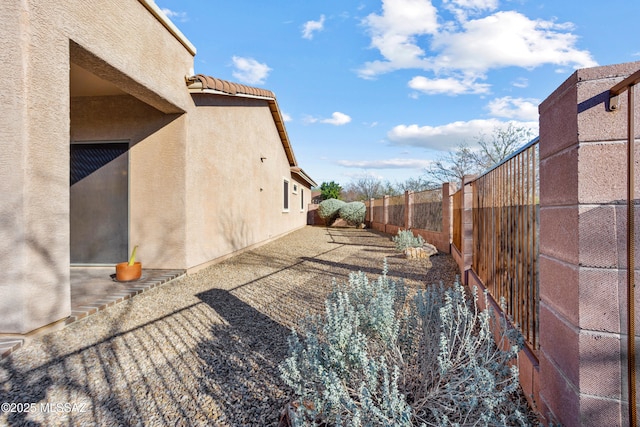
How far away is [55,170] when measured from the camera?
3486 millimetres

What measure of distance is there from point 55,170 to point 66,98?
0.84 m

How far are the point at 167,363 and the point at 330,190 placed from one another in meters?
27.9

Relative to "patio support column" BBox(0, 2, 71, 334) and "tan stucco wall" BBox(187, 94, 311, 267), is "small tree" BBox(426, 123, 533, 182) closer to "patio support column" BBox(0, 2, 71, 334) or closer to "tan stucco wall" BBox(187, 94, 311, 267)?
"tan stucco wall" BBox(187, 94, 311, 267)

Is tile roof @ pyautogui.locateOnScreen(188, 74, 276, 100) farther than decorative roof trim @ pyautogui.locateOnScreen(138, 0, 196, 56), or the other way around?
tile roof @ pyautogui.locateOnScreen(188, 74, 276, 100)

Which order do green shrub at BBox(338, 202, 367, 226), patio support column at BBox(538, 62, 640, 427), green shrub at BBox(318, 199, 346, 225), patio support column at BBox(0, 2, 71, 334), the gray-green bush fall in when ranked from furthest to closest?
green shrub at BBox(318, 199, 346, 225), green shrub at BBox(338, 202, 367, 226), patio support column at BBox(0, 2, 71, 334), the gray-green bush, patio support column at BBox(538, 62, 640, 427)

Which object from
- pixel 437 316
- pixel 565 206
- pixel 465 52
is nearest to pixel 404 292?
pixel 437 316

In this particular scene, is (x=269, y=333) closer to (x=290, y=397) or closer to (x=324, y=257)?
→ (x=290, y=397)

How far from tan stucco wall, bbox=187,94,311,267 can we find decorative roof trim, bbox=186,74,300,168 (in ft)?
0.91

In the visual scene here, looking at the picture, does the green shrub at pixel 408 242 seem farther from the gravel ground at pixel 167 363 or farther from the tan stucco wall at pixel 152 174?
the tan stucco wall at pixel 152 174

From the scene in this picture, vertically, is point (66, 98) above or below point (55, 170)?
above

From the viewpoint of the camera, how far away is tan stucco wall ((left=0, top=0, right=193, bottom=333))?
3139 millimetres

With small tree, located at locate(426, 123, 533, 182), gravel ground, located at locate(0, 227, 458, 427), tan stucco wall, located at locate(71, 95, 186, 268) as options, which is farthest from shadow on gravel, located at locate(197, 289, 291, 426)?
small tree, located at locate(426, 123, 533, 182)

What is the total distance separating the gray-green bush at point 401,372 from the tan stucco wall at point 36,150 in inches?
117

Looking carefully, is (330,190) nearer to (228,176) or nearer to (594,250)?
(228,176)
